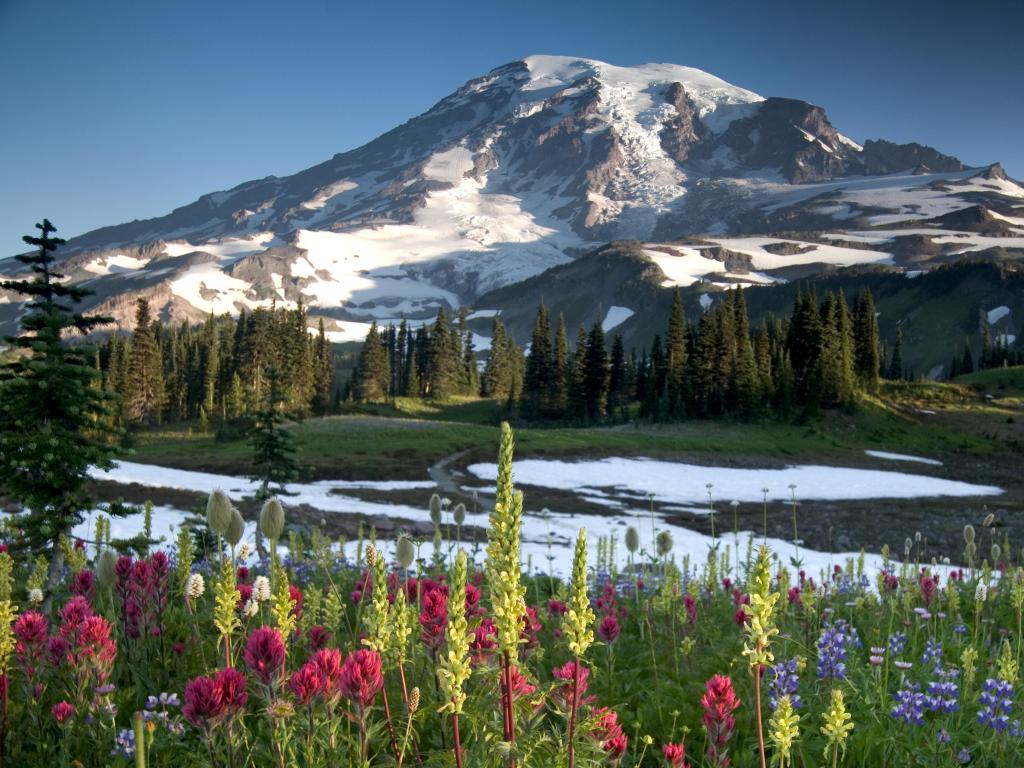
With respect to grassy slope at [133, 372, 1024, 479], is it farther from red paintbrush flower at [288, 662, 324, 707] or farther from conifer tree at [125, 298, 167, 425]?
red paintbrush flower at [288, 662, 324, 707]

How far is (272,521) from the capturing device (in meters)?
4.77

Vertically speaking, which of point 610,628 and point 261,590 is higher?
point 261,590

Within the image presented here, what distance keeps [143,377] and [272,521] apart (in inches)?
4004

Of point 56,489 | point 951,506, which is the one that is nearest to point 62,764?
point 56,489

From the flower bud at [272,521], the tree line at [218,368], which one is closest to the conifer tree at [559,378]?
the tree line at [218,368]

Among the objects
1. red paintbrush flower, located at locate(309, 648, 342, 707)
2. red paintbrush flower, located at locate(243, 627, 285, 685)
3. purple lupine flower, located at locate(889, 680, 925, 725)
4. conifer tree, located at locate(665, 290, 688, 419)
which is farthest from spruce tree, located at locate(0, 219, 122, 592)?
conifer tree, located at locate(665, 290, 688, 419)

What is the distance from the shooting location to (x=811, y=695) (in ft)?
15.2

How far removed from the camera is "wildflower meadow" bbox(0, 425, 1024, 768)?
88.0 inches

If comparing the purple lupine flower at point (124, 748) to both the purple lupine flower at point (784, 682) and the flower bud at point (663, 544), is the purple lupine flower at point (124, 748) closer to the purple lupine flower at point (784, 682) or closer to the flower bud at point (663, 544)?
the purple lupine flower at point (784, 682)

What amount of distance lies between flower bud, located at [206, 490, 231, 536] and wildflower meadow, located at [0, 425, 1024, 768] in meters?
0.01

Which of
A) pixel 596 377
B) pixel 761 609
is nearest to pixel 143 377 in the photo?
pixel 596 377

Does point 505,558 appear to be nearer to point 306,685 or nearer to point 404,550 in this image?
point 306,685

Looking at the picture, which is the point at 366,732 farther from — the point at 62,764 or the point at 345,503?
the point at 345,503

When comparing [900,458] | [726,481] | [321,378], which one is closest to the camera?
[726,481]
